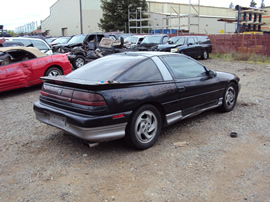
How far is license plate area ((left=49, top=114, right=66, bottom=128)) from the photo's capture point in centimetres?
396

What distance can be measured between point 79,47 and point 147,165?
33.3 ft

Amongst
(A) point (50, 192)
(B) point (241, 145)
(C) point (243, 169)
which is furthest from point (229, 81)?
(A) point (50, 192)

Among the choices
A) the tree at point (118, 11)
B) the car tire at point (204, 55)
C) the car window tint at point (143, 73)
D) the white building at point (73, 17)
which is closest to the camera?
the car window tint at point (143, 73)

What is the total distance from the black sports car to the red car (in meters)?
3.93

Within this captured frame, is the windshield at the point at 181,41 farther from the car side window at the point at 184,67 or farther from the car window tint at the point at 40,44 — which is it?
the car side window at the point at 184,67

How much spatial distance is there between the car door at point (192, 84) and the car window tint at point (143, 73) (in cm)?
37

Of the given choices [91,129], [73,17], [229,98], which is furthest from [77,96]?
[73,17]

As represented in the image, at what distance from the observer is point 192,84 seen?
16.2 ft

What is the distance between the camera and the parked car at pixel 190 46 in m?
15.2

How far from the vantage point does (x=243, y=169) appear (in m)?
3.62

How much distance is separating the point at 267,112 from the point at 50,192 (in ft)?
16.4

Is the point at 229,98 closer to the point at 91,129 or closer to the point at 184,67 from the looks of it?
the point at 184,67

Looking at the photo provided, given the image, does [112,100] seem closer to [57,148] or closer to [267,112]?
[57,148]

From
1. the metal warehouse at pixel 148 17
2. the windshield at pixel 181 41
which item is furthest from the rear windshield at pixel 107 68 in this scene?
the metal warehouse at pixel 148 17
